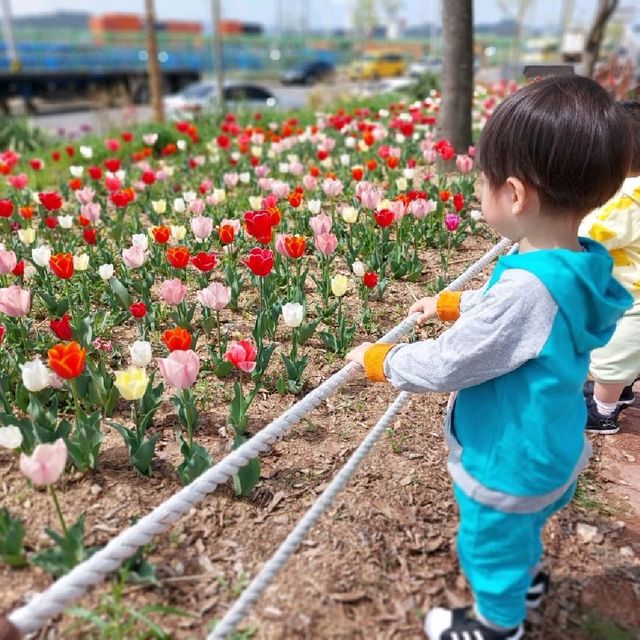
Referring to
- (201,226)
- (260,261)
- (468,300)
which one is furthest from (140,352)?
(201,226)

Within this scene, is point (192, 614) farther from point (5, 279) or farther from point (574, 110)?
point (5, 279)

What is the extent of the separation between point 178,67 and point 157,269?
29.2 metres

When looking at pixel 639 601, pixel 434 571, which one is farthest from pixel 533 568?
pixel 639 601

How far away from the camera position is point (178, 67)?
3055cm

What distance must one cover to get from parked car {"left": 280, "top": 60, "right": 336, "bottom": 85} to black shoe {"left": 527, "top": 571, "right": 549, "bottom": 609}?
3711 centimetres

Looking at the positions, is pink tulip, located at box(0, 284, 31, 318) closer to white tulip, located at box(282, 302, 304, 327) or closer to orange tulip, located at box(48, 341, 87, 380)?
orange tulip, located at box(48, 341, 87, 380)

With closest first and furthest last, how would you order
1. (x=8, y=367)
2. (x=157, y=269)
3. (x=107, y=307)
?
1. (x=8, y=367)
2. (x=107, y=307)
3. (x=157, y=269)

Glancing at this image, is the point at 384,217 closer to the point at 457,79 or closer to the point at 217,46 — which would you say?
the point at 457,79

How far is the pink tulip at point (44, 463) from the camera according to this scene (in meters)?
1.71

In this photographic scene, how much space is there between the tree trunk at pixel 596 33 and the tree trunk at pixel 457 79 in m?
8.05

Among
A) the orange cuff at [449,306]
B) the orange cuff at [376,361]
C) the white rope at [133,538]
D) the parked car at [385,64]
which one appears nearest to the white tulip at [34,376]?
the white rope at [133,538]

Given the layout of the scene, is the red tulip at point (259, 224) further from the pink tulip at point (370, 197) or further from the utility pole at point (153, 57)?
the utility pole at point (153, 57)

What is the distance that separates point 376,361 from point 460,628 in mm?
723

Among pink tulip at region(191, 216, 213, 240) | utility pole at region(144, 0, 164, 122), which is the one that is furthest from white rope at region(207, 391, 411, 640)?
utility pole at region(144, 0, 164, 122)
